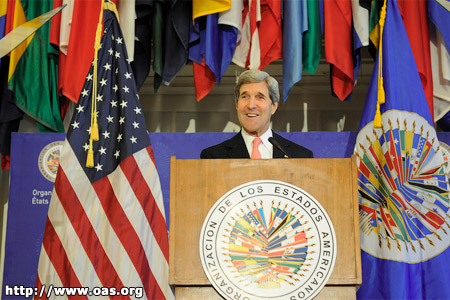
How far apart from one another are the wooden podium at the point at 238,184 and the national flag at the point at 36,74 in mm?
2397

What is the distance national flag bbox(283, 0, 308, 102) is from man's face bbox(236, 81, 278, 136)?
3.51 ft

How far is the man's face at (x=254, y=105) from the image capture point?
9.31 ft

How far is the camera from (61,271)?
300cm

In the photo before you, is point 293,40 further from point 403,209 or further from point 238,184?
point 238,184

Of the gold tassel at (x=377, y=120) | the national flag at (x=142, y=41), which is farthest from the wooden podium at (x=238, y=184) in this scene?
the national flag at (x=142, y=41)

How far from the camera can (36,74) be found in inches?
159

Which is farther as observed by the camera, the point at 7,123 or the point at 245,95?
the point at 7,123

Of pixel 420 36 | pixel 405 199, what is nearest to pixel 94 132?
pixel 405 199

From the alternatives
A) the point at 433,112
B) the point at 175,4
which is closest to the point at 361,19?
the point at 433,112

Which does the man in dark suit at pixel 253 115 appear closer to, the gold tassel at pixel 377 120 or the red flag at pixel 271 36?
the gold tassel at pixel 377 120

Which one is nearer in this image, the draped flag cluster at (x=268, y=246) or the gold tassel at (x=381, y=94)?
the draped flag cluster at (x=268, y=246)

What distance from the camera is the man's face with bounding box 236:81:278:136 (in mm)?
2838

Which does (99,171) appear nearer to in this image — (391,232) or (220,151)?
(220,151)

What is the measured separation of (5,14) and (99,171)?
170 centimetres
